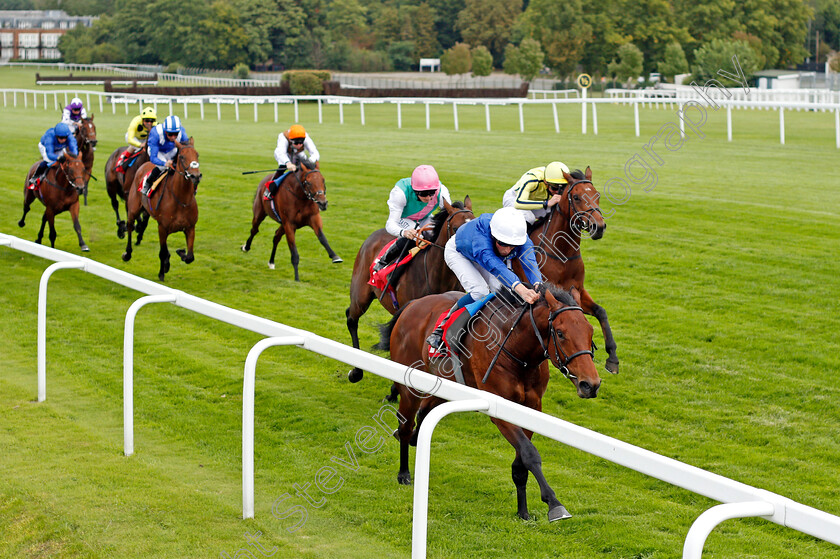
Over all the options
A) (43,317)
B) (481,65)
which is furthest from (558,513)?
(481,65)

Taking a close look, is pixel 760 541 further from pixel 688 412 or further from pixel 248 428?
pixel 248 428

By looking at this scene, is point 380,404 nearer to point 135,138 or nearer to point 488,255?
point 488,255

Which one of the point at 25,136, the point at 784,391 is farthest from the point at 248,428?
the point at 25,136

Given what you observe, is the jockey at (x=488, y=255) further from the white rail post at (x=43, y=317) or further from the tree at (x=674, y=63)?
the tree at (x=674, y=63)

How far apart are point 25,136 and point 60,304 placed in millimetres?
16162

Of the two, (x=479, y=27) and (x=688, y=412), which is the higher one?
(x=479, y=27)

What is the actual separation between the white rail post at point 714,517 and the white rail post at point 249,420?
230cm

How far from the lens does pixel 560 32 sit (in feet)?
185

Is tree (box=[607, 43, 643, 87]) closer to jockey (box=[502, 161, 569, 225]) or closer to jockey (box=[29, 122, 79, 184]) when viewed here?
jockey (box=[29, 122, 79, 184])

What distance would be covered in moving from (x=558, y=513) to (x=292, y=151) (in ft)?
22.8

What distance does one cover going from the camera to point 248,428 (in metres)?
4.46

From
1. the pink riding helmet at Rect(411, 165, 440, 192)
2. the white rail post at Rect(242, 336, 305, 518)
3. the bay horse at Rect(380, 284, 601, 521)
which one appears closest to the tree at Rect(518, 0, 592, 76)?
the pink riding helmet at Rect(411, 165, 440, 192)

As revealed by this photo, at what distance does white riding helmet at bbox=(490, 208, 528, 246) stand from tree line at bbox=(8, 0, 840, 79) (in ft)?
125

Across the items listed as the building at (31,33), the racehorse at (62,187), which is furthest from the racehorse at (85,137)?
the building at (31,33)
